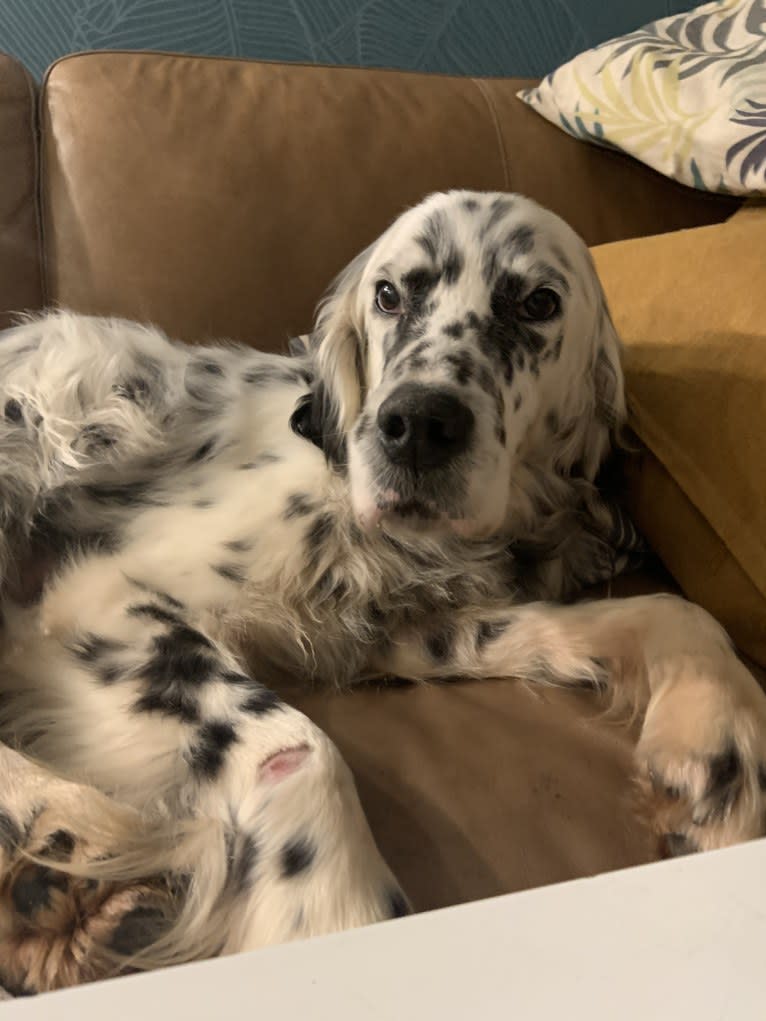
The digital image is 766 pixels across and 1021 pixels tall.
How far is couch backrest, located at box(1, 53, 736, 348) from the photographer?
2.11 metres

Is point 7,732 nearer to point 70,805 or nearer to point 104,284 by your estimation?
point 70,805

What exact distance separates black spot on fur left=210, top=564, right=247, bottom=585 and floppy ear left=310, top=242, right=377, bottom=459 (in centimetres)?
27

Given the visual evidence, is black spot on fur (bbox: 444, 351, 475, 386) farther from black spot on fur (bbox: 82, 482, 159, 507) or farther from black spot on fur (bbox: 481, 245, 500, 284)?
black spot on fur (bbox: 82, 482, 159, 507)

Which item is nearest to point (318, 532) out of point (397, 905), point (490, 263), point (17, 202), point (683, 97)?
point (490, 263)

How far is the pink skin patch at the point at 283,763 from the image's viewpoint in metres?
1.04

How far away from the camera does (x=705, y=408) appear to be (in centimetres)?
153

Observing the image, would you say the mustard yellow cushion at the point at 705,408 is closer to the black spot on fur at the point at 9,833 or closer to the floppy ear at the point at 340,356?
the floppy ear at the point at 340,356

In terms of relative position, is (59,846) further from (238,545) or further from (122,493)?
(122,493)

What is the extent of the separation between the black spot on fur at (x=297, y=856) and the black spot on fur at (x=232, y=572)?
49 centimetres

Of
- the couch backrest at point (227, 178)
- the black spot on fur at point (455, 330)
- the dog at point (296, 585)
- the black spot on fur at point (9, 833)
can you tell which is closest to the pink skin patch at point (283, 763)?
the dog at point (296, 585)

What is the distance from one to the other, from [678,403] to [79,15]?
6.83 feet

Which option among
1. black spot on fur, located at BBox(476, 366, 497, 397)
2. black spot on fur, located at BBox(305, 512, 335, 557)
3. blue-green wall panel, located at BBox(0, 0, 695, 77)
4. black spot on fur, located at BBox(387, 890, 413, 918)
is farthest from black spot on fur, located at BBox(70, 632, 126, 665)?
blue-green wall panel, located at BBox(0, 0, 695, 77)

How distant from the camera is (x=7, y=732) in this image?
48.4 inches

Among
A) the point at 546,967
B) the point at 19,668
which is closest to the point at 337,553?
the point at 19,668
